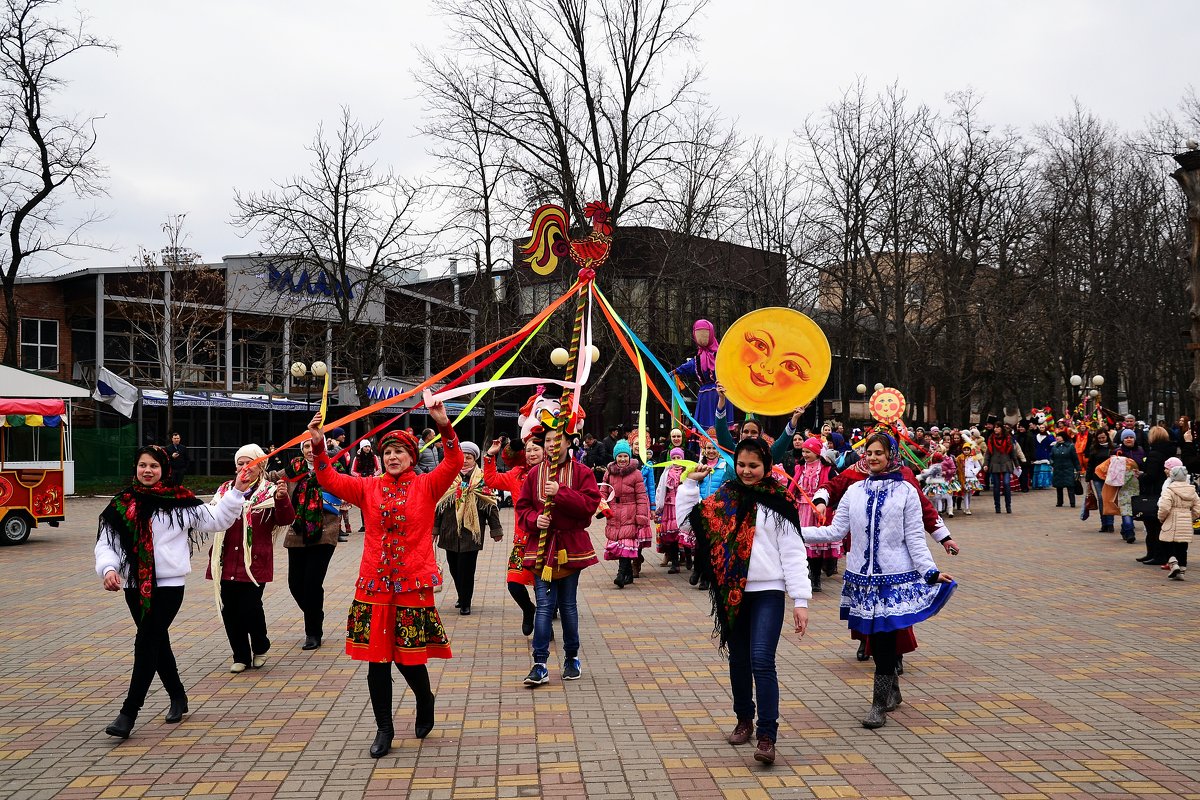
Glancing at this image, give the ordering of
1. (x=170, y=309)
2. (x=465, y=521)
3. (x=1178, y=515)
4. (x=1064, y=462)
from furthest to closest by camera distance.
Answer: (x=170, y=309) < (x=1064, y=462) < (x=1178, y=515) < (x=465, y=521)

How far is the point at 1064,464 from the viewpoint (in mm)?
21750

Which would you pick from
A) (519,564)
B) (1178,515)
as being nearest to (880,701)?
(519,564)

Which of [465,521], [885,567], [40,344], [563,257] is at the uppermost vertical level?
[40,344]

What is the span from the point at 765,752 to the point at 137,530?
12.4 ft

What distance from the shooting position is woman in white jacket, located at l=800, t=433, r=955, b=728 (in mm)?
5914

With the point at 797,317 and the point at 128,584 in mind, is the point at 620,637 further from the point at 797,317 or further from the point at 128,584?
the point at 128,584

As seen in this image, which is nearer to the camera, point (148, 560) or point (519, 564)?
point (148, 560)

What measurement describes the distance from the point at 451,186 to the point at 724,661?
2383 cm

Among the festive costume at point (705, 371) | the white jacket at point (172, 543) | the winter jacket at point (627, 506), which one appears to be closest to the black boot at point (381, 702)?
the white jacket at point (172, 543)

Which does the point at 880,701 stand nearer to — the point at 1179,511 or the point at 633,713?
the point at 633,713

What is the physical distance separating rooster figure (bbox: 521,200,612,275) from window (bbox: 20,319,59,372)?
103ft

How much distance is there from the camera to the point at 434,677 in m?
7.32

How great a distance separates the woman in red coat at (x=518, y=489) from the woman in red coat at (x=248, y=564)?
166 cm

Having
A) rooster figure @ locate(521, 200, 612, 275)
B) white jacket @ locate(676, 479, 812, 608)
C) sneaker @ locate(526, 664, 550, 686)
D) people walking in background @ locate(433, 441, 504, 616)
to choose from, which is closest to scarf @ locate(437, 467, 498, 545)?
people walking in background @ locate(433, 441, 504, 616)
